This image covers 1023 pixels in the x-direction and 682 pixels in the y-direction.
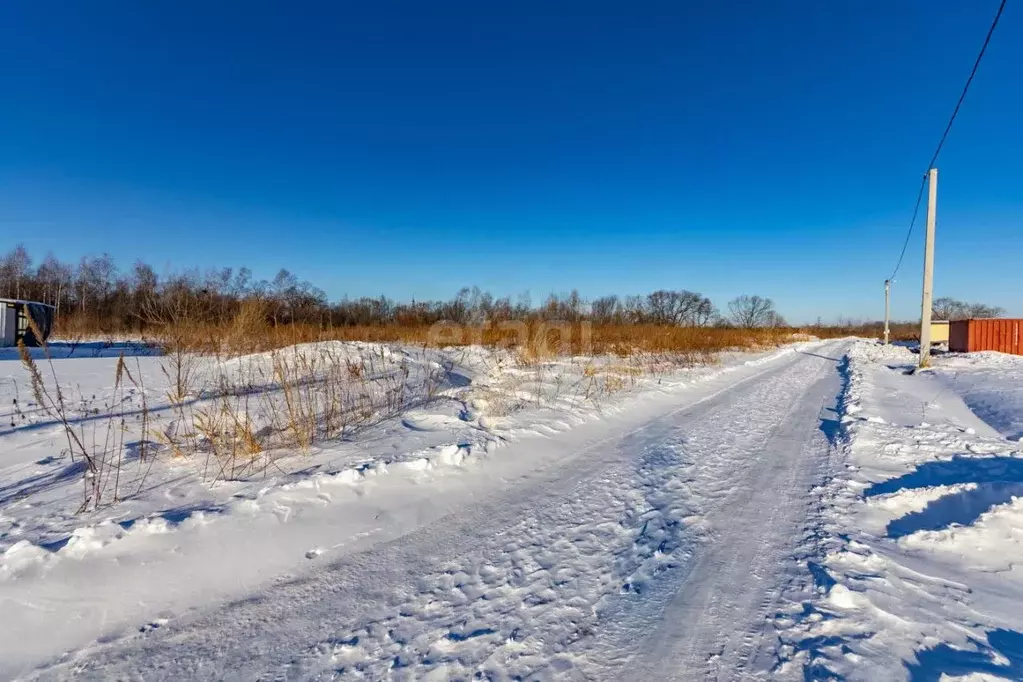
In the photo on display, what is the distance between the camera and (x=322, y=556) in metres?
3.06

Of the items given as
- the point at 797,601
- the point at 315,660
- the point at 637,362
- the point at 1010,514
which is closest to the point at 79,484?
the point at 315,660

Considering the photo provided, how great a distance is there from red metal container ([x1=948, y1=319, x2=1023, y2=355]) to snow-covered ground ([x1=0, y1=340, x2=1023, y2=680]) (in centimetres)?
2882

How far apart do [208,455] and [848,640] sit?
5.24 m

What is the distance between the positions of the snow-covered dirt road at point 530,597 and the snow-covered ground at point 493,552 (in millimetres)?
14

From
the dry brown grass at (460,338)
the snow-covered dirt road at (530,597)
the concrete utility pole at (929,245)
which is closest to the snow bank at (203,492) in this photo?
the snow-covered dirt road at (530,597)

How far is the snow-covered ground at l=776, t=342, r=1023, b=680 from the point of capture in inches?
82.4

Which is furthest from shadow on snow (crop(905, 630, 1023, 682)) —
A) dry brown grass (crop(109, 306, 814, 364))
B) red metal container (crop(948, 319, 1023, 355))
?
red metal container (crop(948, 319, 1023, 355))

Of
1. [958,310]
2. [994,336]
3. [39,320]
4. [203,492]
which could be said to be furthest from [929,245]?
[958,310]

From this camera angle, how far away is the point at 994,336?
26125 mm

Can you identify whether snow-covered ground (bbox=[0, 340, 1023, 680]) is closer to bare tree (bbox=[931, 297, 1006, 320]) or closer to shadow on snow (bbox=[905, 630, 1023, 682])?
shadow on snow (bbox=[905, 630, 1023, 682])

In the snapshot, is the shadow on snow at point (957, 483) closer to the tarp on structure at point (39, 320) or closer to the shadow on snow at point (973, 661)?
the shadow on snow at point (973, 661)

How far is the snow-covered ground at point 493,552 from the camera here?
2.15 metres

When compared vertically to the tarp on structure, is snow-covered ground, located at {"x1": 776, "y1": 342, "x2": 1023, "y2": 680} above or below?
below

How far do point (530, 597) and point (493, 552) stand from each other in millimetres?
562
